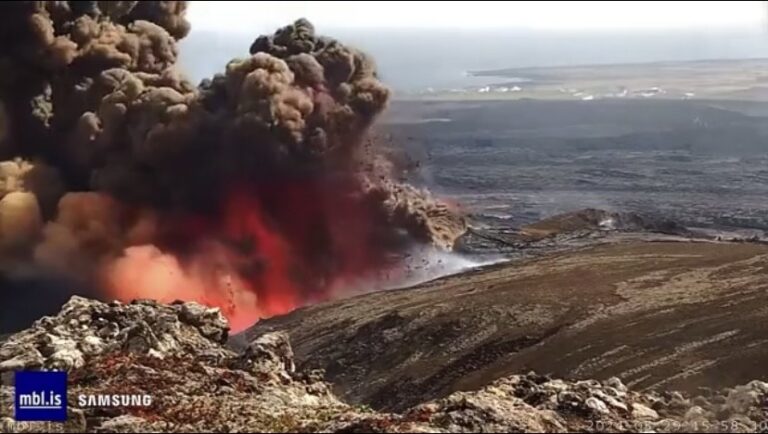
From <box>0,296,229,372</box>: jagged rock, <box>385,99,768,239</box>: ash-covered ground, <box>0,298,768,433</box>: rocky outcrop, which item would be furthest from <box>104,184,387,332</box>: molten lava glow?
<box>0,298,768,433</box>: rocky outcrop

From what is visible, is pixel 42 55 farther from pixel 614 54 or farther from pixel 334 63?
pixel 614 54

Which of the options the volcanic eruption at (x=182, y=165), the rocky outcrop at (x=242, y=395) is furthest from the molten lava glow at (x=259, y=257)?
the rocky outcrop at (x=242, y=395)

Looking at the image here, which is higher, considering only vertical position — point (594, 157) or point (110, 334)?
point (594, 157)

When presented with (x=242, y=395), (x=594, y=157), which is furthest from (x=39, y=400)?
(x=594, y=157)

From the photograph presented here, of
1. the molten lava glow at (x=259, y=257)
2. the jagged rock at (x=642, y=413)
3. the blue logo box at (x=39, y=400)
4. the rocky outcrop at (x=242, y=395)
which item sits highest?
the blue logo box at (x=39, y=400)

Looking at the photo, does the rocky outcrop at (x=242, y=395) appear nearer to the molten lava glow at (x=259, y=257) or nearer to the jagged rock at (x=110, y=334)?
the jagged rock at (x=110, y=334)

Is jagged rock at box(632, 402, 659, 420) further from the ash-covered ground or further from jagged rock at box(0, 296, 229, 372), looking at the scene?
the ash-covered ground

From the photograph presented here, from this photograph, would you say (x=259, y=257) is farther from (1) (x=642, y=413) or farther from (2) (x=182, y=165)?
(1) (x=642, y=413)
